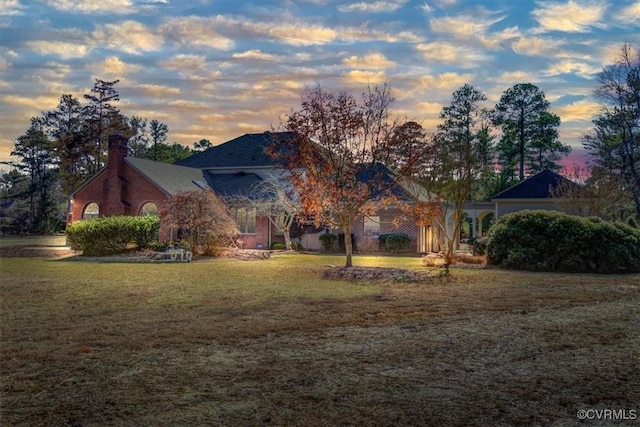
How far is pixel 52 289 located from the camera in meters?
11.4

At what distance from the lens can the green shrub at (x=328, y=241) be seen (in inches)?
1105

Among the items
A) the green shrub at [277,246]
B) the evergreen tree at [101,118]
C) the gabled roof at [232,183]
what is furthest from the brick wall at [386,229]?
the evergreen tree at [101,118]

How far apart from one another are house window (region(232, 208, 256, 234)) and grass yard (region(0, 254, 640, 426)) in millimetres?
18916

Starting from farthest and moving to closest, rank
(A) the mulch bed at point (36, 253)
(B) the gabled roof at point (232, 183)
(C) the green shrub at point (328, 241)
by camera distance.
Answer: (B) the gabled roof at point (232, 183)
(C) the green shrub at point (328, 241)
(A) the mulch bed at point (36, 253)

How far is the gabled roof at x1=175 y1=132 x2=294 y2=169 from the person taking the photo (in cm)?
3428

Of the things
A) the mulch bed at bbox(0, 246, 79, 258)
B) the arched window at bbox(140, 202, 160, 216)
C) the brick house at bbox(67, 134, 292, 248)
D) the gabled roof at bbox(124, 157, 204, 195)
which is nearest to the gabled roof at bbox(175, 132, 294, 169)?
the brick house at bbox(67, 134, 292, 248)

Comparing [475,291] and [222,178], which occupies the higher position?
[222,178]

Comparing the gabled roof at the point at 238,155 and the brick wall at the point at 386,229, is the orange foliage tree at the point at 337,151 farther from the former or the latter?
the gabled roof at the point at 238,155

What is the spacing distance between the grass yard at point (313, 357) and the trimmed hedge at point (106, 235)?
10.9 metres

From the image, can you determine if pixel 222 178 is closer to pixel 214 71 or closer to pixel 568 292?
pixel 214 71

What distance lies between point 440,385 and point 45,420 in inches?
135

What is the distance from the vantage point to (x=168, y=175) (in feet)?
99.3

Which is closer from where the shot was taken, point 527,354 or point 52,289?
point 527,354

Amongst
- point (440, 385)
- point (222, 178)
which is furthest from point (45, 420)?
point (222, 178)
